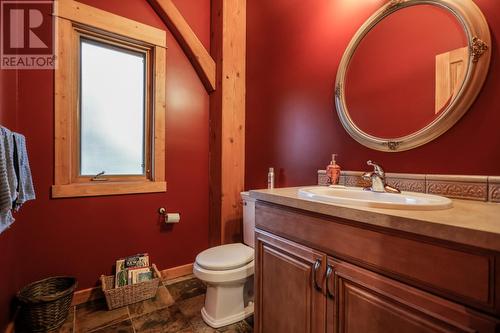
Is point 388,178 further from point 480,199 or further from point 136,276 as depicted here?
point 136,276

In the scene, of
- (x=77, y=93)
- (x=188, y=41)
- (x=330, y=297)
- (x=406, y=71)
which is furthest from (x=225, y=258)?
(x=188, y=41)

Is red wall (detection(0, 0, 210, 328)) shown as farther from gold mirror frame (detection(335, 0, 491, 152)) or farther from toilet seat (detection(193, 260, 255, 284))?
gold mirror frame (detection(335, 0, 491, 152))

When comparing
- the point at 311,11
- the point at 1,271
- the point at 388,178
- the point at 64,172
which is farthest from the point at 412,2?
the point at 1,271

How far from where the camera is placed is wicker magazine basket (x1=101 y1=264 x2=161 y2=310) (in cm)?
167

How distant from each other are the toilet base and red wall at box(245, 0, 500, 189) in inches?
38.7

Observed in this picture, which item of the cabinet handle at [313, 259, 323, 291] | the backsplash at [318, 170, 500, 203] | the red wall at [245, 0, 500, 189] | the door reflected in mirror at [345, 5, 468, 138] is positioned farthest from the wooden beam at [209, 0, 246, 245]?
the cabinet handle at [313, 259, 323, 291]

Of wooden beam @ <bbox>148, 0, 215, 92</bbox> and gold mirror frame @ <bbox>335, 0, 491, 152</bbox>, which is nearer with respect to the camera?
gold mirror frame @ <bbox>335, 0, 491, 152</bbox>

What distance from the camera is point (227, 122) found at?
2.23m

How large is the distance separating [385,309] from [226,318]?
1.15 metres

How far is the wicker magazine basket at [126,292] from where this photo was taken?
65.7 inches

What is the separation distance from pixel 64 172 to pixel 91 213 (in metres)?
0.37

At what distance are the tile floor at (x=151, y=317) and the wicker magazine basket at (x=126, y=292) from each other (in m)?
0.04

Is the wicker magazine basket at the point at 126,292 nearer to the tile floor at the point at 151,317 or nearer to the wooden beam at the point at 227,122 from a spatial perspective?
the tile floor at the point at 151,317

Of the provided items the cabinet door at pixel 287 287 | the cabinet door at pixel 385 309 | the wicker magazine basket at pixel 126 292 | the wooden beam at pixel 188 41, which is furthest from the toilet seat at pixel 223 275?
the wooden beam at pixel 188 41
